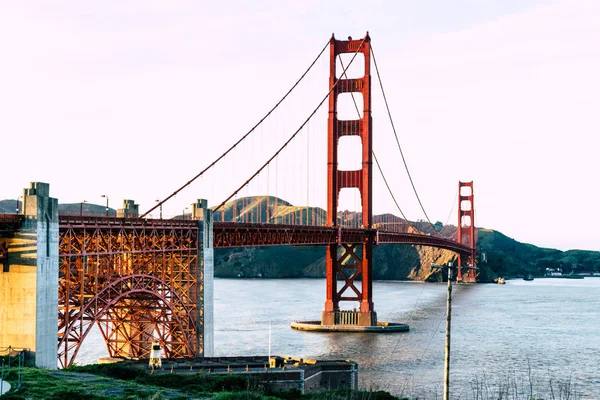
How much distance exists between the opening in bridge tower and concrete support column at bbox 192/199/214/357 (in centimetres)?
2478

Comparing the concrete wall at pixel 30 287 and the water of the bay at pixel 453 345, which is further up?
the concrete wall at pixel 30 287

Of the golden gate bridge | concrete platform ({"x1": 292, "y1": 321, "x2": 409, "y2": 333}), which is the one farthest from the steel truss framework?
concrete platform ({"x1": 292, "y1": 321, "x2": 409, "y2": 333})

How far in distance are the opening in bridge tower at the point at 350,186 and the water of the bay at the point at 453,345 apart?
419cm

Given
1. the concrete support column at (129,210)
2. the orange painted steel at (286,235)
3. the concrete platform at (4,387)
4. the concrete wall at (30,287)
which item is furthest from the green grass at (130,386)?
the orange painted steel at (286,235)

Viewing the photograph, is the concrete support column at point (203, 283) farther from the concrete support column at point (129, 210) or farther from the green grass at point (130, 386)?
the green grass at point (130, 386)

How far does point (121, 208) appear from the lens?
5222cm

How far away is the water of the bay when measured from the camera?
4450 centimetres

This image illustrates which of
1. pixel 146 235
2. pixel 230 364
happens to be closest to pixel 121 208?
pixel 146 235

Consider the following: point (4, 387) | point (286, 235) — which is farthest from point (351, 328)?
point (4, 387)

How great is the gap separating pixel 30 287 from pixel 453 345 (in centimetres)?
3704

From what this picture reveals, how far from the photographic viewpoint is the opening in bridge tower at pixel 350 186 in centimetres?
7231

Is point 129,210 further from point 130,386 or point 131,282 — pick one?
point 130,386

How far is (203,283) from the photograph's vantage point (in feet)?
157

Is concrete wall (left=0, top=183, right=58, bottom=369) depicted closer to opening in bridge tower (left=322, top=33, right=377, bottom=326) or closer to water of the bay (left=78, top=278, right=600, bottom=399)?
water of the bay (left=78, top=278, right=600, bottom=399)
